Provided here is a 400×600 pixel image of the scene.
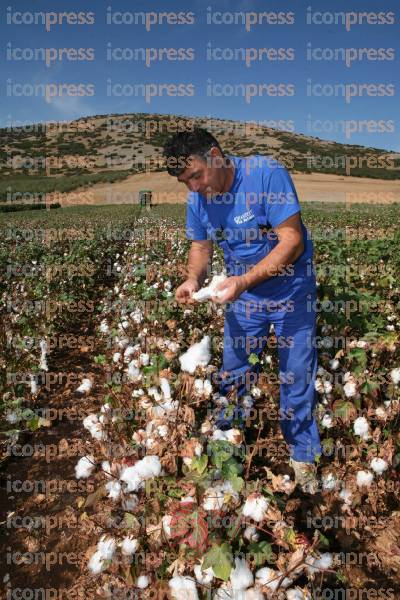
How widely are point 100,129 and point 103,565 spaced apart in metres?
102

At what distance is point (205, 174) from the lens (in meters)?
2.32

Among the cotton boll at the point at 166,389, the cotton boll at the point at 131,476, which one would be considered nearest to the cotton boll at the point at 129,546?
the cotton boll at the point at 131,476

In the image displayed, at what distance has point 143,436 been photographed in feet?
6.56

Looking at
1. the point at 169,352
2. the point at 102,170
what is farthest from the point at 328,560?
the point at 102,170

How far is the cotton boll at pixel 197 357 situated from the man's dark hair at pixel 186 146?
3.11 feet

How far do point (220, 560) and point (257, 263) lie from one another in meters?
Answer: 1.51

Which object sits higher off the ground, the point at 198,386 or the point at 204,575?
the point at 198,386

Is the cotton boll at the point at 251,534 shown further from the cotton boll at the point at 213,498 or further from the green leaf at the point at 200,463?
the green leaf at the point at 200,463

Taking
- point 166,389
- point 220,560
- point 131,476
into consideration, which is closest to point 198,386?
point 166,389

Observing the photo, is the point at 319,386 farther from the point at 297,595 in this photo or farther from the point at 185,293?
the point at 297,595

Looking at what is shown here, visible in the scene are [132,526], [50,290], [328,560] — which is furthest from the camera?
[50,290]

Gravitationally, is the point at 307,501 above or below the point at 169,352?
below

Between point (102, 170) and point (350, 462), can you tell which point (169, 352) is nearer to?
point (350, 462)

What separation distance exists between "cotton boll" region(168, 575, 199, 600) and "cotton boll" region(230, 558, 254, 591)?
0.18 meters
